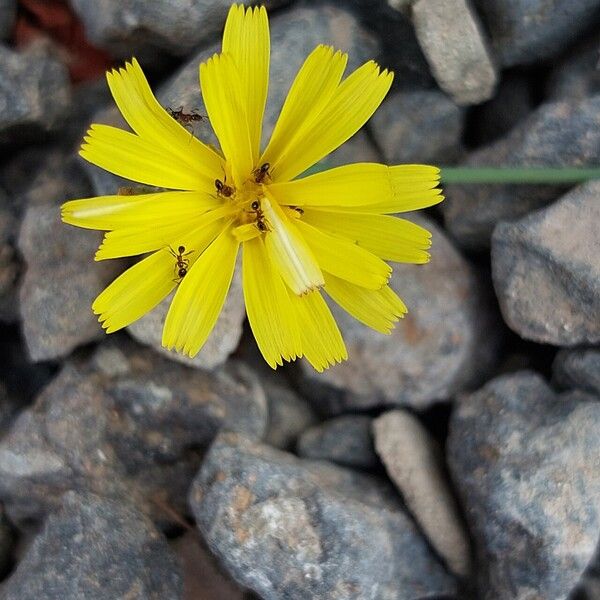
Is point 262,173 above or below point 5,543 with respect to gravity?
above

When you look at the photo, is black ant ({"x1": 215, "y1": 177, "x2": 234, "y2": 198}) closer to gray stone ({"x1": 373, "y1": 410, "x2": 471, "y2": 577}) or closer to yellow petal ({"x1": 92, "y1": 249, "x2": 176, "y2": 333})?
yellow petal ({"x1": 92, "y1": 249, "x2": 176, "y2": 333})

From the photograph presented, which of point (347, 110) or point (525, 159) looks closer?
point (347, 110)

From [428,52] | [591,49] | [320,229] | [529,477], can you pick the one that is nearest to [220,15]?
[428,52]

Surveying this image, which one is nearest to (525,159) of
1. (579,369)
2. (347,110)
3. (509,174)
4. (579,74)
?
(509,174)

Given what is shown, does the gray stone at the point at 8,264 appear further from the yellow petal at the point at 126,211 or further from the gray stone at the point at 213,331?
→ the yellow petal at the point at 126,211

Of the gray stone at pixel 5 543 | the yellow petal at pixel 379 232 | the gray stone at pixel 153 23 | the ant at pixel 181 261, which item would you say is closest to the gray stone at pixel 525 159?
the yellow petal at pixel 379 232

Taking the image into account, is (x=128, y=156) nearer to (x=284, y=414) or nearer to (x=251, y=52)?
(x=251, y=52)
